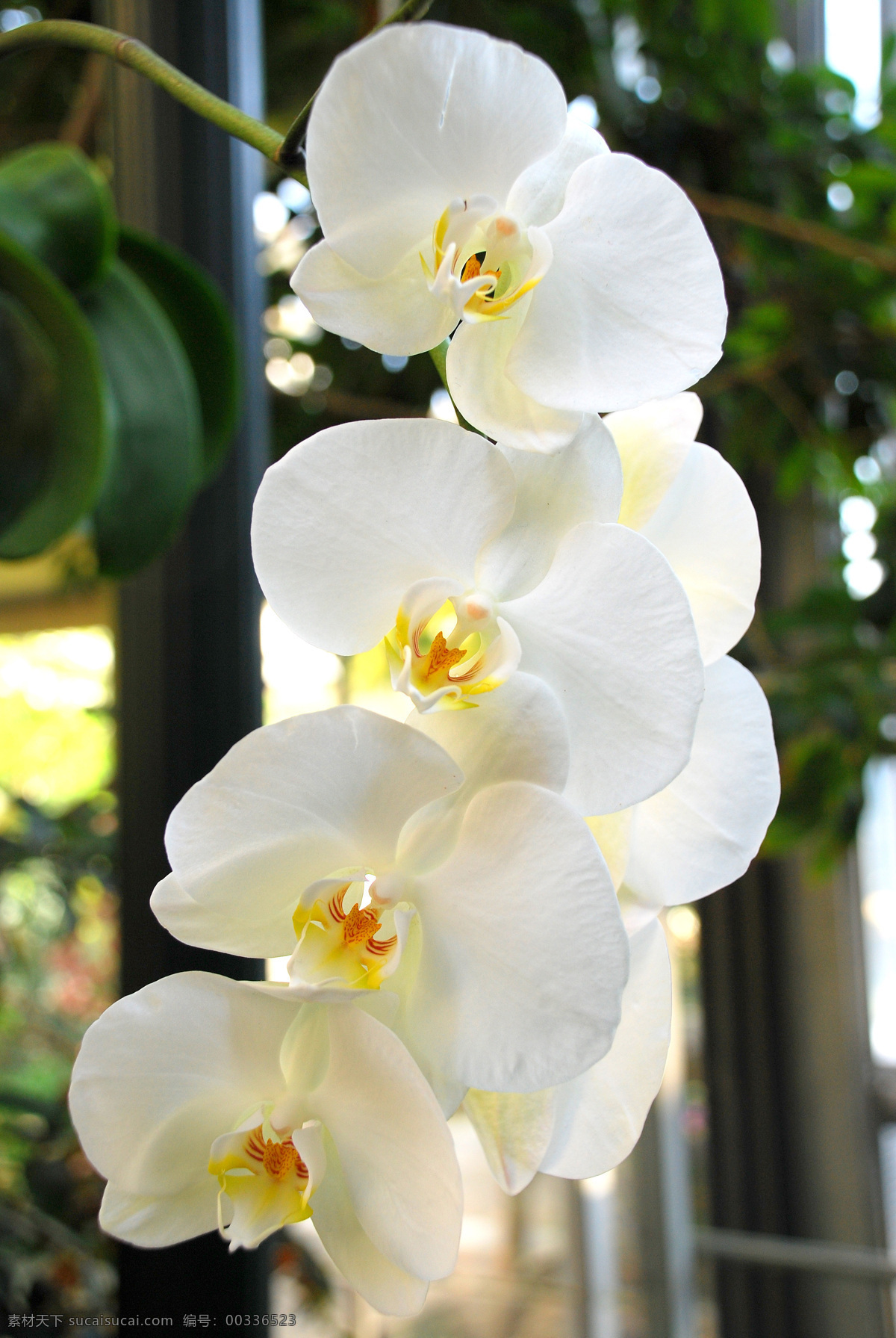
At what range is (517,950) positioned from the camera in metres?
0.14

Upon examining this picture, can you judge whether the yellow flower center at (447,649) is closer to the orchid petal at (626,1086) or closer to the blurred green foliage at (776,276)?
the orchid petal at (626,1086)

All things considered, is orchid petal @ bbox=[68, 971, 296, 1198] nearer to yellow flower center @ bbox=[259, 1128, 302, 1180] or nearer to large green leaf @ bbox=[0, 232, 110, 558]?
yellow flower center @ bbox=[259, 1128, 302, 1180]

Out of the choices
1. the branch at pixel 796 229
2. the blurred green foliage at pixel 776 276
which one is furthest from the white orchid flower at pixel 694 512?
the branch at pixel 796 229

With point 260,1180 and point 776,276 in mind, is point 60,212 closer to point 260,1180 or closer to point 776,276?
point 260,1180

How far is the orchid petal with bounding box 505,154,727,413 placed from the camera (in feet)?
0.52

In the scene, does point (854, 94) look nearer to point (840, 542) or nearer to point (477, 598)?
point (840, 542)

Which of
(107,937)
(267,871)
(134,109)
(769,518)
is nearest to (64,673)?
(107,937)

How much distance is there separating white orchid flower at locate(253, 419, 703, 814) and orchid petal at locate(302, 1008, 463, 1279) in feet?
0.14

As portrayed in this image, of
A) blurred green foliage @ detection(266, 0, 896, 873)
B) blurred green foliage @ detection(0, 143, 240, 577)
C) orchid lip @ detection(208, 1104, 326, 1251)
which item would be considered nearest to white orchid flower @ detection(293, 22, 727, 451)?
orchid lip @ detection(208, 1104, 326, 1251)

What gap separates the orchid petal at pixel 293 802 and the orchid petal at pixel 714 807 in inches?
2.0

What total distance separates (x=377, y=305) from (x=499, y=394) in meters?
0.03

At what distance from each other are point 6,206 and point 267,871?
38 centimetres

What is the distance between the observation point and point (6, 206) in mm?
429

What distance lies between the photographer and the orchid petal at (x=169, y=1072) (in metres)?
0.15
